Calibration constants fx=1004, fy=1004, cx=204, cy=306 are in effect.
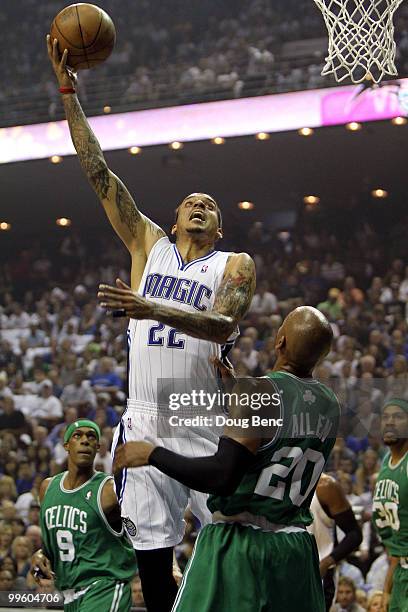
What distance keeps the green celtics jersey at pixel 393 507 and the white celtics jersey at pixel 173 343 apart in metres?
1.79

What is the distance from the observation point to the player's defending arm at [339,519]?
208 inches

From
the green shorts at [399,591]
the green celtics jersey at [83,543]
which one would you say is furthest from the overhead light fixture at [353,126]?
the green celtics jersey at [83,543]

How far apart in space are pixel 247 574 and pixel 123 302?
40.1 inches

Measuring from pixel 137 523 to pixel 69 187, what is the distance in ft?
40.2

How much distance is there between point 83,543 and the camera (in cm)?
525

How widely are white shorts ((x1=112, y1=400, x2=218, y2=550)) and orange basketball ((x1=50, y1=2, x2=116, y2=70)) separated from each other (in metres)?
1.54

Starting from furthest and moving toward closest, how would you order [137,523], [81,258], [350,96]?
[81,258], [350,96], [137,523]

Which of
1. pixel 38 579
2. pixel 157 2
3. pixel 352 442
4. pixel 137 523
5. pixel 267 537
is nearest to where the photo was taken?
pixel 267 537

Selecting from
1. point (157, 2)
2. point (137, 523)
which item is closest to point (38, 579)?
point (137, 523)

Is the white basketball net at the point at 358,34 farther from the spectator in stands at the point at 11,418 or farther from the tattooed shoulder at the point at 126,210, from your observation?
the spectator in stands at the point at 11,418

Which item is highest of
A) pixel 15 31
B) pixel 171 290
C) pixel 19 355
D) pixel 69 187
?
pixel 15 31

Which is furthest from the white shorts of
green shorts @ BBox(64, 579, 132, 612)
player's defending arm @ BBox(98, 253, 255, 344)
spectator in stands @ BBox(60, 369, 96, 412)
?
spectator in stands @ BBox(60, 369, 96, 412)

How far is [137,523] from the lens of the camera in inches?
153

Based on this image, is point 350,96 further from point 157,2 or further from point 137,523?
point 137,523
